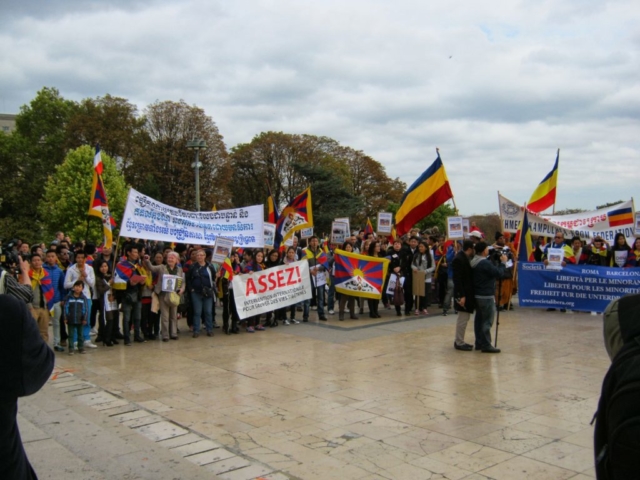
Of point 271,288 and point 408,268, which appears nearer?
point 271,288

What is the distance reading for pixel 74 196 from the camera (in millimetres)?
41219

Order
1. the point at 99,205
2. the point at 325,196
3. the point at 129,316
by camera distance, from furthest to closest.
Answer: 1. the point at 325,196
2. the point at 99,205
3. the point at 129,316

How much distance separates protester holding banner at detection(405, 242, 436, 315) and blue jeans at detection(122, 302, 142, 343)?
6757 mm

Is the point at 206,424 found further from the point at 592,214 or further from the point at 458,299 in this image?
the point at 592,214

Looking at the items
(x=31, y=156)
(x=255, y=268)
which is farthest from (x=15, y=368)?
(x=31, y=156)

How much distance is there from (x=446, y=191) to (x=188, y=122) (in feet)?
131

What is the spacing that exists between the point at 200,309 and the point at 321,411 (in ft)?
19.2

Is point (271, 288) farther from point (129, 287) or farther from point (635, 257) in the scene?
point (635, 257)

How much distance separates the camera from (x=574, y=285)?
14703mm

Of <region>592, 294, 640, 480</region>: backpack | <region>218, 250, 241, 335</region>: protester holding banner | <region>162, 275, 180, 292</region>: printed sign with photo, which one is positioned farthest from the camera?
<region>218, 250, 241, 335</region>: protester holding banner

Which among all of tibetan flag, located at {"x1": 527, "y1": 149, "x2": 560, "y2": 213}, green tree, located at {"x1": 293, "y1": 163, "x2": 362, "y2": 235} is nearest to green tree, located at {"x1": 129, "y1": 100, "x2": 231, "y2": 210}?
green tree, located at {"x1": 293, "y1": 163, "x2": 362, "y2": 235}

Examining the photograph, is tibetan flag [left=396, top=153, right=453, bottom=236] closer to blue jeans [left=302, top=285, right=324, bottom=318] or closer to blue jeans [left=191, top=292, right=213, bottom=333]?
blue jeans [left=302, top=285, right=324, bottom=318]

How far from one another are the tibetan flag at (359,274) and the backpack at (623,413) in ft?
39.9

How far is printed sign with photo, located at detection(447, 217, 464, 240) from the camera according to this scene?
14.1m
